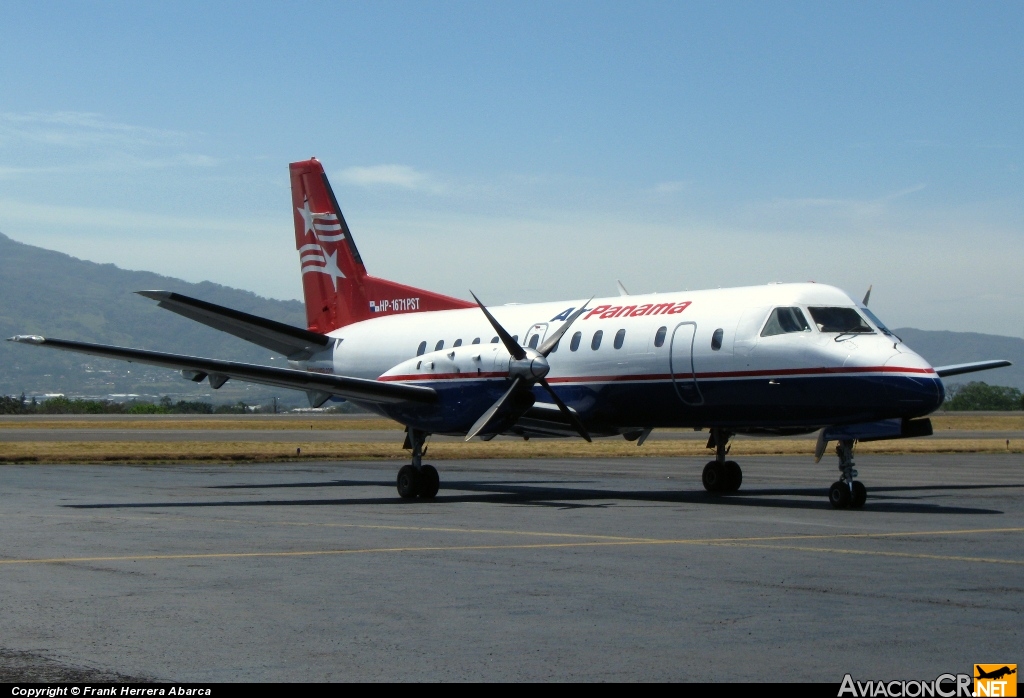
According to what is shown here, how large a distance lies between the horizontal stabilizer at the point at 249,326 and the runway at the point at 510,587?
3.44 meters

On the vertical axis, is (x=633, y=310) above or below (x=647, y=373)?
above

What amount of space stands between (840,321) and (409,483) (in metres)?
8.10

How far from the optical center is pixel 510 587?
34.6 feet

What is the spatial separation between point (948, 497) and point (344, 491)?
1146 centimetres

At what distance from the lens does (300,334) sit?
1060 inches

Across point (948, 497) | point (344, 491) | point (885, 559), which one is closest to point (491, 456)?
point (344, 491)

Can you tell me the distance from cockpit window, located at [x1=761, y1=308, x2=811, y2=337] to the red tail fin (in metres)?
11.0

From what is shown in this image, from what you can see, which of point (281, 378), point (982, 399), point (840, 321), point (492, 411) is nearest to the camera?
point (840, 321)

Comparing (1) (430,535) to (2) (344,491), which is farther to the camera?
(2) (344,491)

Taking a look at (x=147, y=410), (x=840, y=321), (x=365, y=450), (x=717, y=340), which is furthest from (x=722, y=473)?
(x=147, y=410)

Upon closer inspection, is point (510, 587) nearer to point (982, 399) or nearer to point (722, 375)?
→ point (722, 375)

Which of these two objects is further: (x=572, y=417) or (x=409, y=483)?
(x=409, y=483)

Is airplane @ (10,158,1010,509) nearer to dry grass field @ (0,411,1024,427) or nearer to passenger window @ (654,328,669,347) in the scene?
passenger window @ (654,328,669,347)

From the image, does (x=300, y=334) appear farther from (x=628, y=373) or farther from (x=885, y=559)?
(x=885, y=559)
